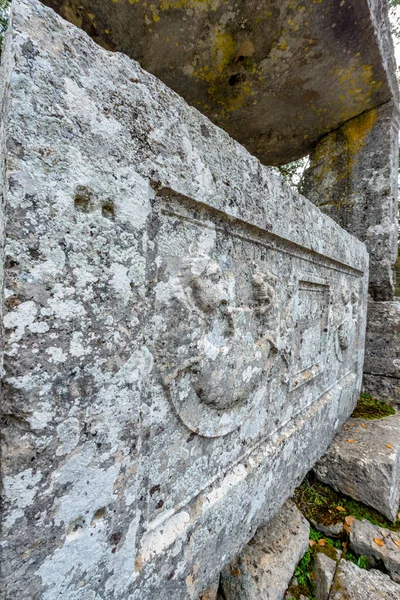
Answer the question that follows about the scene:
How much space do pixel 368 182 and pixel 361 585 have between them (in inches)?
123

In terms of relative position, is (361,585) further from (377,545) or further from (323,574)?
(377,545)

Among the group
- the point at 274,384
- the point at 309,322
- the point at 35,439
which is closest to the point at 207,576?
the point at 274,384

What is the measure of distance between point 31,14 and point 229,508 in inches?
68.1

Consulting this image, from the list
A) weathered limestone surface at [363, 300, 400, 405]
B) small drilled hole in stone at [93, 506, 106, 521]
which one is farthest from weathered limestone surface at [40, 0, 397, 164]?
small drilled hole in stone at [93, 506, 106, 521]

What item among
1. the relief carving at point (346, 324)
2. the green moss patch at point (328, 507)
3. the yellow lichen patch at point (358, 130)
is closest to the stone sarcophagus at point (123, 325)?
the green moss patch at point (328, 507)

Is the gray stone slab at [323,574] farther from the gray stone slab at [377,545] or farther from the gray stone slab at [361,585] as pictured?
the gray stone slab at [377,545]

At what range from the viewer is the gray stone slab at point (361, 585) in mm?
1338

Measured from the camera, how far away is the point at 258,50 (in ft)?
6.68

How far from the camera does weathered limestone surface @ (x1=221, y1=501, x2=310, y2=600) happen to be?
1.31m

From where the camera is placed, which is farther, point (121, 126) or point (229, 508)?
point (229, 508)

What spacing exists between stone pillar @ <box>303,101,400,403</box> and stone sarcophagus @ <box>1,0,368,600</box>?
6.64ft

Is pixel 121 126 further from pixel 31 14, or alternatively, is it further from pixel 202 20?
pixel 202 20

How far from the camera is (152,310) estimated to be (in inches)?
35.5

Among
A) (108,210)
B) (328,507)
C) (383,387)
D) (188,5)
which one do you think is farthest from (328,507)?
(188,5)
